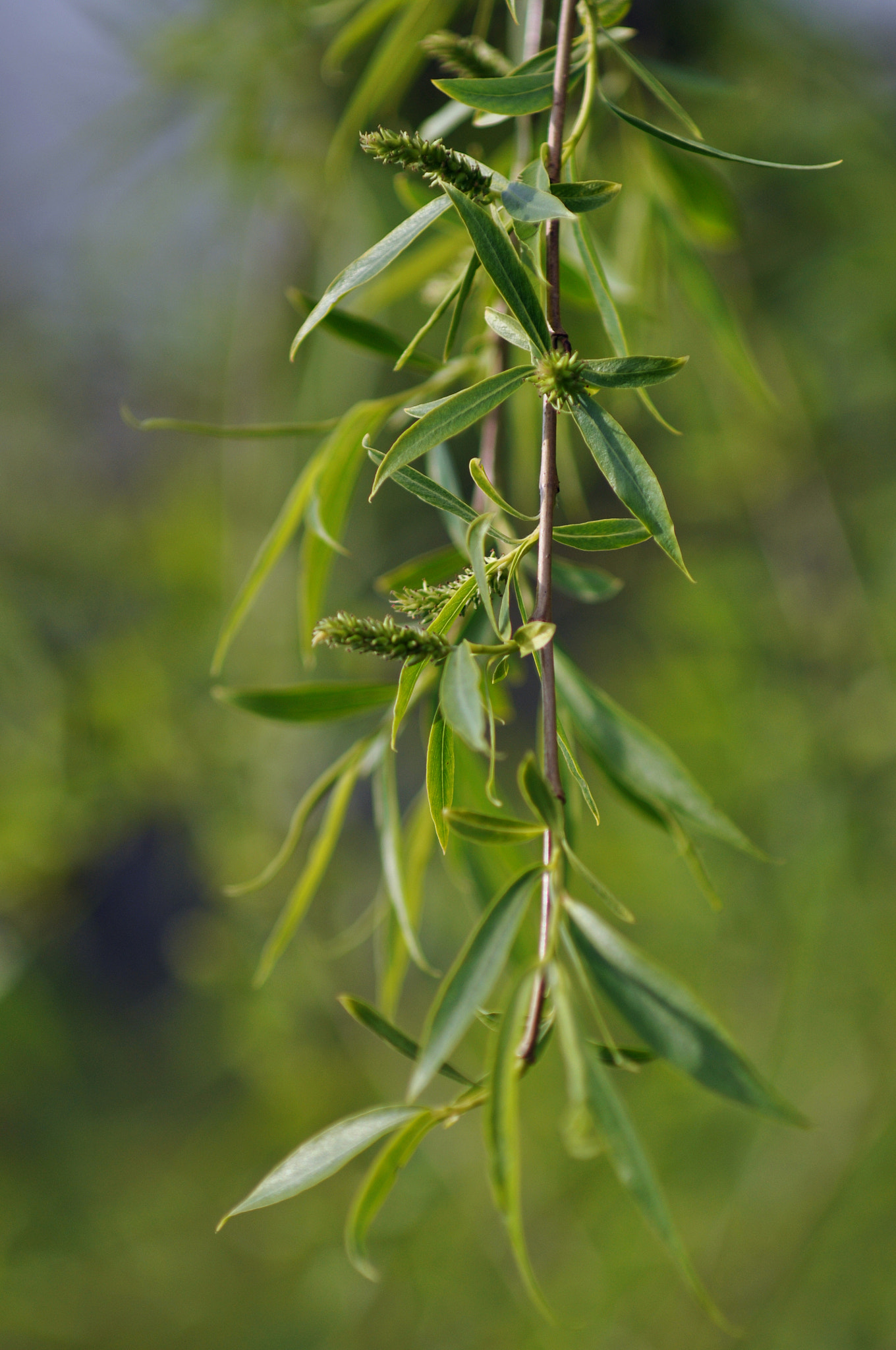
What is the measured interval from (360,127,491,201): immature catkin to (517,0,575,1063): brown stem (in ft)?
0.05

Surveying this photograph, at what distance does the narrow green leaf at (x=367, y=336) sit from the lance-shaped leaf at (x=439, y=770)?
0.38 feet

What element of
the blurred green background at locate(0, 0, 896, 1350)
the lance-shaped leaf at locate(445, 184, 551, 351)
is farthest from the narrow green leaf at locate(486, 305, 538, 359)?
the blurred green background at locate(0, 0, 896, 1350)

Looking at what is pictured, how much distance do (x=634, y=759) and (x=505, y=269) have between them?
130mm

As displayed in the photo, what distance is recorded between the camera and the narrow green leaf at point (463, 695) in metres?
0.11

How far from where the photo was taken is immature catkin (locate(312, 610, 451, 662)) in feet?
0.41

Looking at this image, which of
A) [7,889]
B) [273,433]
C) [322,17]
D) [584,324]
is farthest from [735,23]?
[7,889]

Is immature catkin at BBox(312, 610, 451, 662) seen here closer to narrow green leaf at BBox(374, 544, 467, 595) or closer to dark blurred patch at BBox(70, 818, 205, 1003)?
narrow green leaf at BBox(374, 544, 467, 595)

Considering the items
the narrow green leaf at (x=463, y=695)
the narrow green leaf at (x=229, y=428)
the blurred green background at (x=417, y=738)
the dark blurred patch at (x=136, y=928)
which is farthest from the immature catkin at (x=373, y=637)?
the dark blurred patch at (x=136, y=928)

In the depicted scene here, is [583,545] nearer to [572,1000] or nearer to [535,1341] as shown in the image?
[572,1000]

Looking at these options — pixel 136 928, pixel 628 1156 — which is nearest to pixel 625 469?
pixel 628 1156

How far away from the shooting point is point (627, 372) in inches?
5.4

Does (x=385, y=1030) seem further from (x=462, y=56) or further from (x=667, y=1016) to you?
(x=462, y=56)

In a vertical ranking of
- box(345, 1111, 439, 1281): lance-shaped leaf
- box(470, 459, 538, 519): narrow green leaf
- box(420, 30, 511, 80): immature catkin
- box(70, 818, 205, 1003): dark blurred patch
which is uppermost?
box(420, 30, 511, 80): immature catkin

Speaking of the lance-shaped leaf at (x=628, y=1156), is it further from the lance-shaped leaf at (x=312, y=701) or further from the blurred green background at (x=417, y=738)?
the blurred green background at (x=417, y=738)
